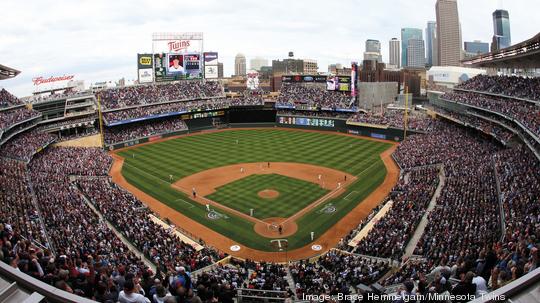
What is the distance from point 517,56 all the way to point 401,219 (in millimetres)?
22309

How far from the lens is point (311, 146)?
5528cm

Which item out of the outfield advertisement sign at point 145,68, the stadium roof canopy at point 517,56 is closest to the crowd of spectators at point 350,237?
the stadium roof canopy at point 517,56

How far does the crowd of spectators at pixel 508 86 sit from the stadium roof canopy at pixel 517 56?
5.20 feet

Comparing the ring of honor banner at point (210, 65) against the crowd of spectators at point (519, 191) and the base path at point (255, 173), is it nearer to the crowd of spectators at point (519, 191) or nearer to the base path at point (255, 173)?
the base path at point (255, 173)

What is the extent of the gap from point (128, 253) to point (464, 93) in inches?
1948

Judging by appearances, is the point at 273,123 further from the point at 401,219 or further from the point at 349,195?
the point at 401,219

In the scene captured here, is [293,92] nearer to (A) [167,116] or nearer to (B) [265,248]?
(A) [167,116]

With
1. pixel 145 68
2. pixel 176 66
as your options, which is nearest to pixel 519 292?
pixel 145 68

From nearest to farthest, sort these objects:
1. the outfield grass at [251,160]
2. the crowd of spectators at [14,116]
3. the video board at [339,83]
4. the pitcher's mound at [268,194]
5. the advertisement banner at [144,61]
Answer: the outfield grass at [251,160]
the pitcher's mound at [268,194]
the crowd of spectators at [14,116]
the advertisement banner at [144,61]
the video board at [339,83]

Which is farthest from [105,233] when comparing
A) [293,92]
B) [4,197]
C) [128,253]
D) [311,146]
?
[293,92]

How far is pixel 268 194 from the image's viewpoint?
114ft

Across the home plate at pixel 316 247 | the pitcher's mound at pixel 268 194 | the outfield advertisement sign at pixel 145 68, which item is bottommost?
the home plate at pixel 316 247

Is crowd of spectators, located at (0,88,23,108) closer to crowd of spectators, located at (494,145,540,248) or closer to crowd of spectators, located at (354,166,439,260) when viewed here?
crowd of spectators, located at (354,166,439,260)

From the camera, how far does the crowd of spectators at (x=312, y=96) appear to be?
71.0 metres
